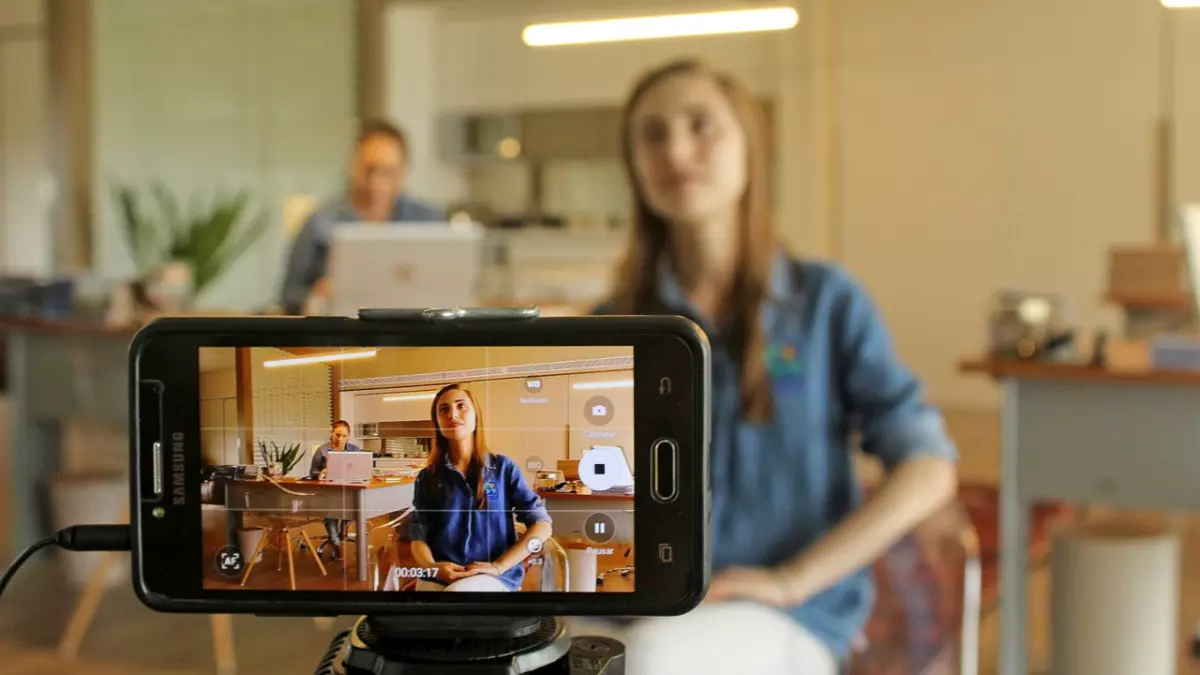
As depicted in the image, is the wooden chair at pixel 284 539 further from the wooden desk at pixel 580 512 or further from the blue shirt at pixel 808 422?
the blue shirt at pixel 808 422

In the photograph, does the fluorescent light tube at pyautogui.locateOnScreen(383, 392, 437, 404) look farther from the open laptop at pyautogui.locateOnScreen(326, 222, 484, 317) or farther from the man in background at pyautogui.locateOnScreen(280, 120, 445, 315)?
the man in background at pyautogui.locateOnScreen(280, 120, 445, 315)

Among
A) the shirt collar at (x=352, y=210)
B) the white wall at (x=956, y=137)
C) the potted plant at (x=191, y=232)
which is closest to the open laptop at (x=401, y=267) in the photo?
the shirt collar at (x=352, y=210)

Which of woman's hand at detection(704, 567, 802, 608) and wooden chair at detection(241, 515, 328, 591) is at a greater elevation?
wooden chair at detection(241, 515, 328, 591)

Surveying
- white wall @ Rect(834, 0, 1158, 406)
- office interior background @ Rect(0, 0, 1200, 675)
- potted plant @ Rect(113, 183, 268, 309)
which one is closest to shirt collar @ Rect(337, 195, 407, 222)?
office interior background @ Rect(0, 0, 1200, 675)

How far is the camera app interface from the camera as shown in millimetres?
441

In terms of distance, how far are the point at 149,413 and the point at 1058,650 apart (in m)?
1.88

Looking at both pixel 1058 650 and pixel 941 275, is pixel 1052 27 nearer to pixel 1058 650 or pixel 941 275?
pixel 941 275

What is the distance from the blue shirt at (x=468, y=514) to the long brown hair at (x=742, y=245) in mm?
685

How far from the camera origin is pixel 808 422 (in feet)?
3.72

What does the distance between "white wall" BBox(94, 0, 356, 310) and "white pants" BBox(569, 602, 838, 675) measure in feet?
16.5

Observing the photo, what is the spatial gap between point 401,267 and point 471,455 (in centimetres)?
185

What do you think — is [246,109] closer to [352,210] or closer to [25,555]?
[352,210]

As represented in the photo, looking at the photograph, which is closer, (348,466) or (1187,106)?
(348,466)

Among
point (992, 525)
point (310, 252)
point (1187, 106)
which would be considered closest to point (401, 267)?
point (310, 252)
